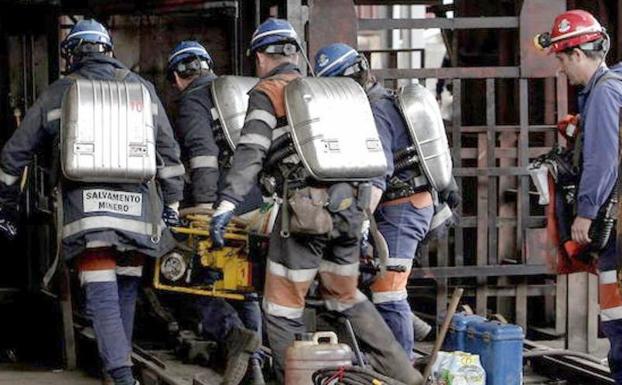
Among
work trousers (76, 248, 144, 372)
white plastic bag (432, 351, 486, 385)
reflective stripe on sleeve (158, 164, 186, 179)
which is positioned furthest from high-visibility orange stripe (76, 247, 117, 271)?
white plastic bag (432, 351, 486, 385)

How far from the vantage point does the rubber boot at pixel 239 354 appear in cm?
752

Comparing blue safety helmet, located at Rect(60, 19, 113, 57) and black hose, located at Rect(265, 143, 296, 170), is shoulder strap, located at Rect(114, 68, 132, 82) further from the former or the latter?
black hose, located at Rect(265, 143, 296, 170)

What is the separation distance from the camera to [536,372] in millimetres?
8508

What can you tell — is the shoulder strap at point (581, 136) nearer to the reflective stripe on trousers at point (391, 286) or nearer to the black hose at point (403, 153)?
the black hose at point (403, 153)

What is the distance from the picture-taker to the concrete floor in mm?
8586

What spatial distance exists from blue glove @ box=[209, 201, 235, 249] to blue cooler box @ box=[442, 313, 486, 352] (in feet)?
5.25

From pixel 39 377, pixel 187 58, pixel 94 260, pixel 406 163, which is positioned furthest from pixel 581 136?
pixel 39 377

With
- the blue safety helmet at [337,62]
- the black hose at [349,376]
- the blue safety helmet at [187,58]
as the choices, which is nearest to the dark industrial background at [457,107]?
the blue safety helmet at [187,58]

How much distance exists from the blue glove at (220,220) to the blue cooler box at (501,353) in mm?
1632

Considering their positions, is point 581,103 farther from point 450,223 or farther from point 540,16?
point 540,16

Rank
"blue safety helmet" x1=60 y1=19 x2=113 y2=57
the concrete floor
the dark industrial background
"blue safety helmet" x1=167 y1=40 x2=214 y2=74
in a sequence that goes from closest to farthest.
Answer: "blue safety helmet" x1=60 y1=19 x2=113 y2=57
the concrete floor
"blue safety helmet" x1=167 y1=40 x2=214 y2=74
the dark industrial background

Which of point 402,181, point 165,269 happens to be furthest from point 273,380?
point 402,181

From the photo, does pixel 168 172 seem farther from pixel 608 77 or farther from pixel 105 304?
pixel 608 77

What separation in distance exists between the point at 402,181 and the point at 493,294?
5.92 ft
